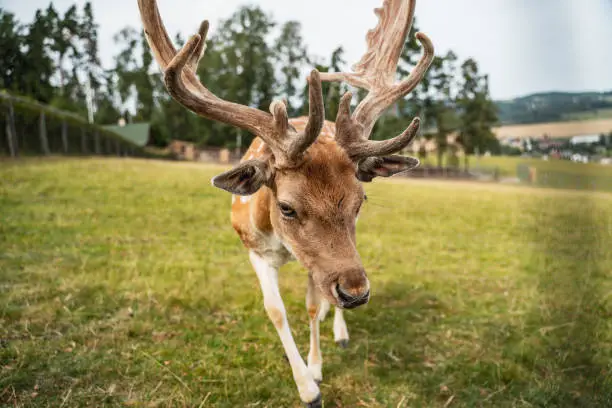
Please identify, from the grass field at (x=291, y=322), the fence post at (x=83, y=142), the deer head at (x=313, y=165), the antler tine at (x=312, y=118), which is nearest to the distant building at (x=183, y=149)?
the fence post at (x=83, y=142)

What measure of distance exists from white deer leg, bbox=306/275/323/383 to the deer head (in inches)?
36.8

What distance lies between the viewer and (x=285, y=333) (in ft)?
12.7

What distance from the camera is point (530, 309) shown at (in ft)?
18.8

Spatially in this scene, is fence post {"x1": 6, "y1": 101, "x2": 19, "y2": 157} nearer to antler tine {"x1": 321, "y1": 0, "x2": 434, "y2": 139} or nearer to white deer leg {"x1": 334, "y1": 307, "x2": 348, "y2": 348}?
antler tine {"x1": 321, "y1": 0, "x2": 434, "y2": 139}

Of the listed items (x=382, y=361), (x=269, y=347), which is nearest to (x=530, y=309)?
(x=382, y=361)

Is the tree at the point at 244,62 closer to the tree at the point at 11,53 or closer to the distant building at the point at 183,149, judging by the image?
the tree at the point at 11,53

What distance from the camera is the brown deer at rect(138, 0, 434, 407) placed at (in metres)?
3.09

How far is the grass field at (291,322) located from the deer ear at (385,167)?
3.28 feet

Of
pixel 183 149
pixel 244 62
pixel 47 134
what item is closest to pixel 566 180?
pixel 244 62

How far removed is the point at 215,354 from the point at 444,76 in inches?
296

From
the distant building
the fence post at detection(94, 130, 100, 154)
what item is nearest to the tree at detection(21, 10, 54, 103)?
the fence post at detection(94, 130, 100, 154)

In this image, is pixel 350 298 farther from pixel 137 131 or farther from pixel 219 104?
pixel 137 131

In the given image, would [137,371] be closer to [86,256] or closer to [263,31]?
[86,256]

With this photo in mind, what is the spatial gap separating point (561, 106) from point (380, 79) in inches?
112
